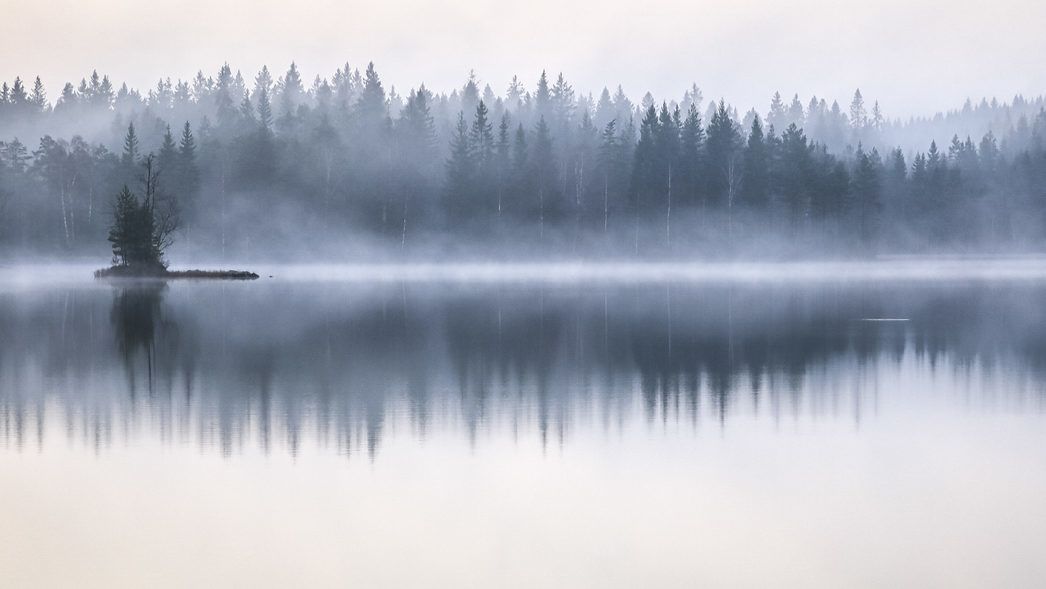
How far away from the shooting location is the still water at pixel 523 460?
12258 millimetres

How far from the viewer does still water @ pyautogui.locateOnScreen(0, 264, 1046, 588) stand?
12258 millimetres

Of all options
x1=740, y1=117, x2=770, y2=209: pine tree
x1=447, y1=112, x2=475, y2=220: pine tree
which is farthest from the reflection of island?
x1=740, y1=117, x2=770, y2=209: pine tree

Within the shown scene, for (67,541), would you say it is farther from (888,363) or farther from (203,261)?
(203,261)

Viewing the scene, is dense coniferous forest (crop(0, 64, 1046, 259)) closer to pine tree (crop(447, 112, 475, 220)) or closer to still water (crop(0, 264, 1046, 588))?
pine tree (crop(447, 112, 475, 220))

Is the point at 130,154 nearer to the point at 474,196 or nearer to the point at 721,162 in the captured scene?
the point at 474,196

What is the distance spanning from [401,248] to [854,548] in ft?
398

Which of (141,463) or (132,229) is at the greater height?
(132,229)

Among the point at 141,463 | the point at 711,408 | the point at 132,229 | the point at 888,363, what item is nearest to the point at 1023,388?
the point at 888,363

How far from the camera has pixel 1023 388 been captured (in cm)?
2480

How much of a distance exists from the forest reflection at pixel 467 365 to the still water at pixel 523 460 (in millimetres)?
151

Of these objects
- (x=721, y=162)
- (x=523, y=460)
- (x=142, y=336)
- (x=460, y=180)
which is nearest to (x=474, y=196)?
A: (x=460, y=180)

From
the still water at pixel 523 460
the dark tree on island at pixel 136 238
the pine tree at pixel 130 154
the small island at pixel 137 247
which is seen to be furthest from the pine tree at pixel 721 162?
the still water at pixel 523 460

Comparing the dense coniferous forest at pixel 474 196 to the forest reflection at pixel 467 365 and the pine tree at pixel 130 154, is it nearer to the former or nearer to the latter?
the pine tree at pixel 130 154

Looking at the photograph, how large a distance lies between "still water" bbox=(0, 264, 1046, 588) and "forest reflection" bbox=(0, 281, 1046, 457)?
151mm
